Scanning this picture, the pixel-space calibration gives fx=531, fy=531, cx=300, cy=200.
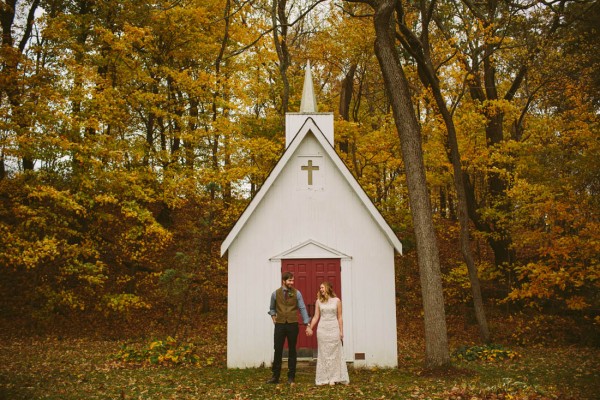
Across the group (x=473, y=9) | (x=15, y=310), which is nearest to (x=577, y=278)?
(x=473, y=9)

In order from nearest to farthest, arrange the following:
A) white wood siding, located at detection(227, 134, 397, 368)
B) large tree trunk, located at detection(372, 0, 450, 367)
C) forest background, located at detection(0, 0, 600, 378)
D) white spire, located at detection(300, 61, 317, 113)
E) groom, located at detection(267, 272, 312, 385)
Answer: groom, located at detection(267, 272, 312, 385) < large tree trunk, located at detection(372, 0, 450, 367) < white wood siding, located at detection(227, 134, 397, 368) < forest background, located at detection(0, 0, 600, 378) < white spire, located at detection(300, 61, 317, 113)

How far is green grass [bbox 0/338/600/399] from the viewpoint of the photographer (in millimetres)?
8516

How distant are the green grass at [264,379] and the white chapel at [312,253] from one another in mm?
689

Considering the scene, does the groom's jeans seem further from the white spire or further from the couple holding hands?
the white spire

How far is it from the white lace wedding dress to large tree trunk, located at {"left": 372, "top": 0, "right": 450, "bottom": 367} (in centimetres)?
228

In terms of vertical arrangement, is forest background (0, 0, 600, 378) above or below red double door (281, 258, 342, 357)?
above

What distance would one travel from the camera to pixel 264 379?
34.8 feet

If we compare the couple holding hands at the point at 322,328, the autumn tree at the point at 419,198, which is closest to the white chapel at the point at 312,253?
the autumn tree at the point at 419,198

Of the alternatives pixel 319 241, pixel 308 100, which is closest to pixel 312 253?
pixel 319 241

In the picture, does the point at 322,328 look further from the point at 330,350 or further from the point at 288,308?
the point at 288,308

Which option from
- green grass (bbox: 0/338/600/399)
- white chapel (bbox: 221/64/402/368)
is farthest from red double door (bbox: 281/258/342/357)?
green grass (bbox: 0/338/600/399)

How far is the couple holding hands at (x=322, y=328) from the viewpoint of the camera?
31.8ft

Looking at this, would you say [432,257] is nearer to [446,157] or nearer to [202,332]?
[446,157]

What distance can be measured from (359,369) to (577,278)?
667cm
